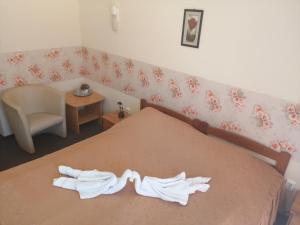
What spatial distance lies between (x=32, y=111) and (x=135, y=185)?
2003 mm

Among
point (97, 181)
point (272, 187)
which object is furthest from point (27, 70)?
point (272, 187)

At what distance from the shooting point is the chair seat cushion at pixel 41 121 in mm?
2682

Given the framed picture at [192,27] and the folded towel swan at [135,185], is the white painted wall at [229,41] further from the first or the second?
the folded towel swan at [135,185]

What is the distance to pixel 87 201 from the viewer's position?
1.48 metres

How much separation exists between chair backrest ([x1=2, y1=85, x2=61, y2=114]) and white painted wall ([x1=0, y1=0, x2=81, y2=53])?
0.45 m

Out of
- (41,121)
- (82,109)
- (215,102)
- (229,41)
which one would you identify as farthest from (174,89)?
(82,109)

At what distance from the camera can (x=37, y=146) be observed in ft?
9.53

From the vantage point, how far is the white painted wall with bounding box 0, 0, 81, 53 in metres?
2.65

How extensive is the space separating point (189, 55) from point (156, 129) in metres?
0.72

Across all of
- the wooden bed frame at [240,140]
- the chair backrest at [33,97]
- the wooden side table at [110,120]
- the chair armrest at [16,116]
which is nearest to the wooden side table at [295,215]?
the wooden bed frame at [240,140]

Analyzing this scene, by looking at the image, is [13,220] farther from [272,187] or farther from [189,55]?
[189,55]

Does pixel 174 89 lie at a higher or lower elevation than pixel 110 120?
higher

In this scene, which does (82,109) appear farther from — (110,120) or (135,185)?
(135,185)

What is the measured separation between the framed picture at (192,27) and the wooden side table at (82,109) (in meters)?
1.50
